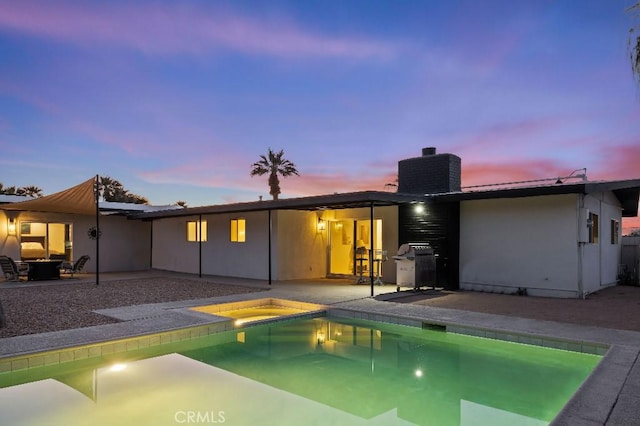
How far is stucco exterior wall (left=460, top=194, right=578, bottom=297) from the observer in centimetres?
944

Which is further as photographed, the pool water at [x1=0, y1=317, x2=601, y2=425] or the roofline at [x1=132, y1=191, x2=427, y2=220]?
the roofline at [x1=132, y1=191, x2=427, y2=220]

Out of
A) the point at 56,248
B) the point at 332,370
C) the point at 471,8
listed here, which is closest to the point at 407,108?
the point at 471,8

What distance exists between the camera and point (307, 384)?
4773mm

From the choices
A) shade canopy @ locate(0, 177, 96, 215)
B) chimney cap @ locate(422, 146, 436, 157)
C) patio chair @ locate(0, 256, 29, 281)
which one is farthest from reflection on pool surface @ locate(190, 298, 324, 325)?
patio chair @ locate(0, 256, 29, 281)

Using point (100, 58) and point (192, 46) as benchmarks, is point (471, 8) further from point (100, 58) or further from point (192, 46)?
point (100, 58)

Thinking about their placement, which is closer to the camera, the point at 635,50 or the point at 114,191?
the point at 635,50

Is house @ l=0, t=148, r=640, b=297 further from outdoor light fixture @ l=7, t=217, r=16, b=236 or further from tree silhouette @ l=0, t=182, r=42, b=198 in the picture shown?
tree silhouette @ l=0, t=182, r=42, b=198

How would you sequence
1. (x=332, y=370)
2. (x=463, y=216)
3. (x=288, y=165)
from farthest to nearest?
(x=288, y=165) → (x=463, y=216) → (x=332, y=370)

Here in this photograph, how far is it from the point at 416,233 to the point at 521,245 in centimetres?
265

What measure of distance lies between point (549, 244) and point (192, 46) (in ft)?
33.1

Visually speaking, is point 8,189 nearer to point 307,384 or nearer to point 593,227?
point 307,384

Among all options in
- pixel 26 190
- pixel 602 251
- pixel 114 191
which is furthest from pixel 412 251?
pixel 26 190

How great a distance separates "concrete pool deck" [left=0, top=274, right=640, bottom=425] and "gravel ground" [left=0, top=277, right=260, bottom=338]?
1.74 feet

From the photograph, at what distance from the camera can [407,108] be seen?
14133 mm
